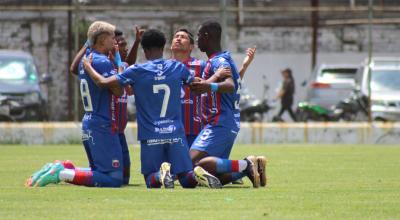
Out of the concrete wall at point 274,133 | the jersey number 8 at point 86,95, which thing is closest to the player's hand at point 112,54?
the jersey number 8 at point 86,95

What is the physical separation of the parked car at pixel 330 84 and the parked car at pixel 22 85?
22.2 ft

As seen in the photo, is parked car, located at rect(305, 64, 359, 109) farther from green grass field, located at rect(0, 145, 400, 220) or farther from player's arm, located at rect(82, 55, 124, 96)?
player's arm, located at rect(82, 55, 124, 96)

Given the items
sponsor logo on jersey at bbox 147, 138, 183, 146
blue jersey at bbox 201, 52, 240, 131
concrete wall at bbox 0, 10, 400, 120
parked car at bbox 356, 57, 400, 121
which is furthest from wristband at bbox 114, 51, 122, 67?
concrete wall at bbox 0, 10, 400, 120

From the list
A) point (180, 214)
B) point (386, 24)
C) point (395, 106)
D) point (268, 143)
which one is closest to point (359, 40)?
point (386, 24)

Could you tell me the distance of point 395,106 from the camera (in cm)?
2762

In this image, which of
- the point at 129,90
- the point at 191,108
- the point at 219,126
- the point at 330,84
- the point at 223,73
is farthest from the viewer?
the point at 330,84

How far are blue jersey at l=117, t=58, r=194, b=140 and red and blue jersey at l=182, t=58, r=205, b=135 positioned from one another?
5.15 feet

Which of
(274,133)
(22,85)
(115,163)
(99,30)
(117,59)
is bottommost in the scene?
(274,133)

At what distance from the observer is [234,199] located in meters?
10.9

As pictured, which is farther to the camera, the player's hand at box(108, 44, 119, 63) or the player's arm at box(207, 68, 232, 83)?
the player's hand at box(108, 44, 119, 63)

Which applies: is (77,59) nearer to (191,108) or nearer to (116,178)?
(116,178)

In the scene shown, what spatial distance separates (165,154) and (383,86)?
16258mm

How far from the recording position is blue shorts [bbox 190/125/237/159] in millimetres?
13219

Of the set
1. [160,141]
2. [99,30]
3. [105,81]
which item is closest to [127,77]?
[105,81]
